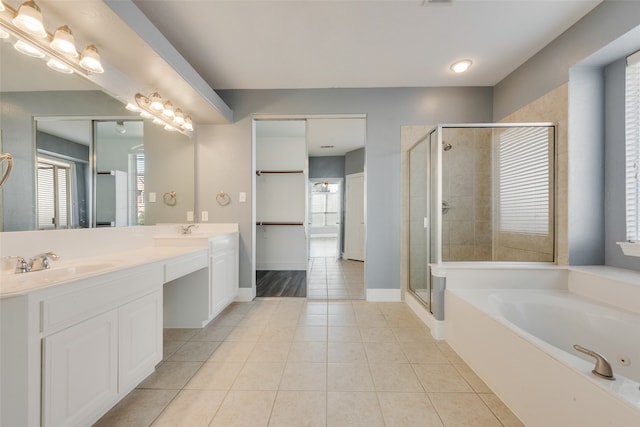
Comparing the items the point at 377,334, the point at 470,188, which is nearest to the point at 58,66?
the point at 377,334

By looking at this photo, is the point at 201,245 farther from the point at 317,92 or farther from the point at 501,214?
the point at 501,214

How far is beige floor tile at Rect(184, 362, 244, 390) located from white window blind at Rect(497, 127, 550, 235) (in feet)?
9.29

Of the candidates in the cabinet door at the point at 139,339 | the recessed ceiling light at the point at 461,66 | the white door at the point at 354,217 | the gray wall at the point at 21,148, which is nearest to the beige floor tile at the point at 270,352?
the cabinet door at the point at 139,339

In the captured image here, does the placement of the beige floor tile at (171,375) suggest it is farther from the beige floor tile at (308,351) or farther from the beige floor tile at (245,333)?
the beige floor tile at (308,351)

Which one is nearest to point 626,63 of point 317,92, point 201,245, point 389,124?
point 389,124

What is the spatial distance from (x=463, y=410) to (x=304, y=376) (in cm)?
93

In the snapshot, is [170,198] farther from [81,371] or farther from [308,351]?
[308,351]

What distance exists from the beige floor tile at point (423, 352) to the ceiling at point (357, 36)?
256cm

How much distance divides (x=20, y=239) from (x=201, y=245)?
1099 millimetres

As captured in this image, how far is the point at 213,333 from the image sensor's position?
223 cm

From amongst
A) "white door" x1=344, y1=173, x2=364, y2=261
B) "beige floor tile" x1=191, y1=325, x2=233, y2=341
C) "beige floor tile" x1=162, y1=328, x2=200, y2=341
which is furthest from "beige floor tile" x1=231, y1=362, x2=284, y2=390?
"white door" x1=344, y1=173, x2=364, y2=261

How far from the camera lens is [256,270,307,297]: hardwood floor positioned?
3.33 meters

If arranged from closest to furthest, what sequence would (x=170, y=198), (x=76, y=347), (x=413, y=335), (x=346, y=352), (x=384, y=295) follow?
(x=76, y=347) → (x=346, y=352) → (x=413, y=335) → (x=170, y=198) → (x=384, y=295)

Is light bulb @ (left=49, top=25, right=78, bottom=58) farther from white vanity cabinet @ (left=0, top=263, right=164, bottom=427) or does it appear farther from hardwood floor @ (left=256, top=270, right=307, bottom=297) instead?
hardwood floor @ (left=256, top=270, right=307, bottom=297)
